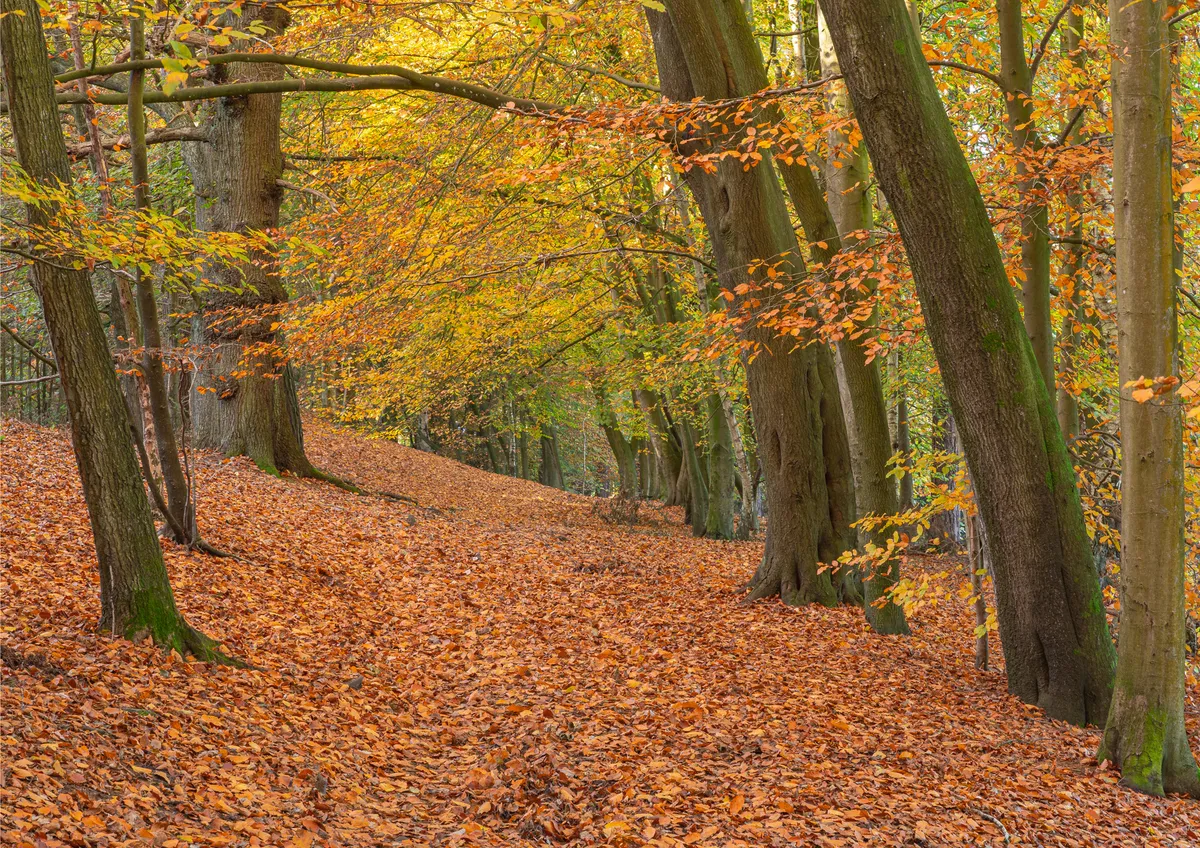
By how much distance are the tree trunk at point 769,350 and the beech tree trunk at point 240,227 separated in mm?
5495

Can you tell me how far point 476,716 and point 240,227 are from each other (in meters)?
8.28

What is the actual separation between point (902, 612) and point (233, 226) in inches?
367

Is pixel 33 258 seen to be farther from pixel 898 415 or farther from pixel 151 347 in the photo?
pixel 898 415

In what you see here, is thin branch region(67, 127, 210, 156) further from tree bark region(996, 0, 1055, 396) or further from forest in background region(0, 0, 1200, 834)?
tree bark region(996, 0, 1055, 396)

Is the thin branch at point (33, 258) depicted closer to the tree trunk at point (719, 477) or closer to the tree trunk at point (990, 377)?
the tree trunk at point (990, 377)

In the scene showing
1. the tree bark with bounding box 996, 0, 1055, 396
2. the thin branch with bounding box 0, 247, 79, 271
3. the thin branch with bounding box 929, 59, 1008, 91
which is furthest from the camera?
the tree bark with bounding box 996, 0, 1055, 396

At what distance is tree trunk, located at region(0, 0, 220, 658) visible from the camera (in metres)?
4.98

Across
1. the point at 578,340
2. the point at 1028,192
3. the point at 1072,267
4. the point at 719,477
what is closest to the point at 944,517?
the point at 719,477

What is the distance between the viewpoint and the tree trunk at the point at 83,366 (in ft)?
16.3

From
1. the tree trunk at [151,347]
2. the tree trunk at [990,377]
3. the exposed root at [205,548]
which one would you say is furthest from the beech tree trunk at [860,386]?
the exposed root at [205,548]

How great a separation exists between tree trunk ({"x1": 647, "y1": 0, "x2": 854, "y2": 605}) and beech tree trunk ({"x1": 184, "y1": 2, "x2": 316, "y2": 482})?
18.0 feet

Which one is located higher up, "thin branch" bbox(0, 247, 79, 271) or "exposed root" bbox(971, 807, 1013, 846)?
"thin branch" bbox(0, 247, 79, 271)

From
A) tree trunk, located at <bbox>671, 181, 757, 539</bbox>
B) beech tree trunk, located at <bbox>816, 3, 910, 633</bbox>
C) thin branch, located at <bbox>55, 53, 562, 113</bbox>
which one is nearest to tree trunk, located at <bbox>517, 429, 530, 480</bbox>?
tree trunk, located at <bbox>671, 181, 757, 539</bbox>

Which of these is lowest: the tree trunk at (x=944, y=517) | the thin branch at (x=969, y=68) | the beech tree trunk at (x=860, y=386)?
the tree trunk at (x=944, y=517)
